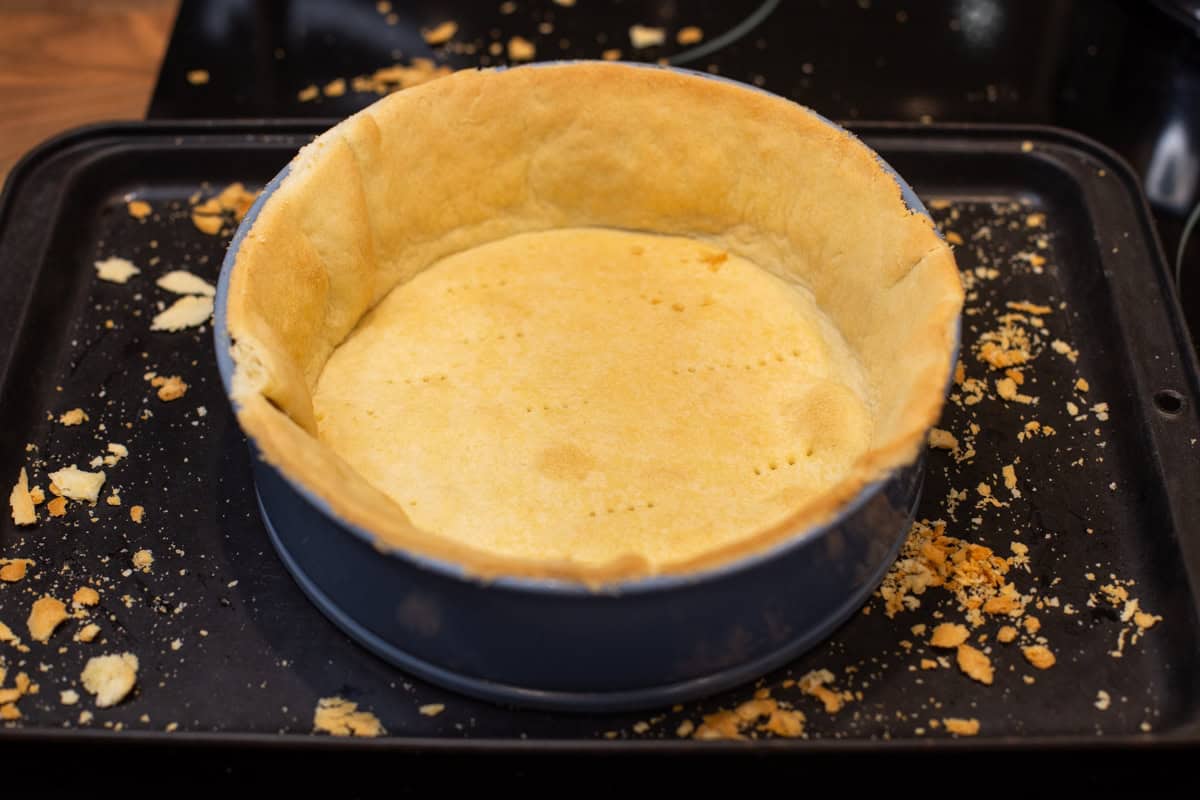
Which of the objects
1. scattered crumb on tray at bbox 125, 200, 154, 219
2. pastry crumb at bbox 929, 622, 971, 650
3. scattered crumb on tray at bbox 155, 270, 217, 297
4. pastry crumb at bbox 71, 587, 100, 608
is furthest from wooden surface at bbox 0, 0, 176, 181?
pastry crumb at bbox 929, 622, 971, 650

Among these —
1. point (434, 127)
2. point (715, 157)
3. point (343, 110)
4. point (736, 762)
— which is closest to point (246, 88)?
point (343, 110)

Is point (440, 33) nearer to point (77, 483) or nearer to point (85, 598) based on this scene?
point (77, 483)

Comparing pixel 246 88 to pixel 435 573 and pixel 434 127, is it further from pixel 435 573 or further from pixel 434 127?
pixel 435 573

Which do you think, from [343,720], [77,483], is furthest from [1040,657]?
[77,483]

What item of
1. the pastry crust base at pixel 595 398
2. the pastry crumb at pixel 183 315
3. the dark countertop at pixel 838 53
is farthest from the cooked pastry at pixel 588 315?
the dark countertop at pixel 838 53

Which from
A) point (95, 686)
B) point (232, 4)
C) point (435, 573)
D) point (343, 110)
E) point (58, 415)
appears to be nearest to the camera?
point (435, 573)

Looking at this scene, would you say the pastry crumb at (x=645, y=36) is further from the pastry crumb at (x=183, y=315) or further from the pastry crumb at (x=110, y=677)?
the pastry crumb at (x=110, y=677)

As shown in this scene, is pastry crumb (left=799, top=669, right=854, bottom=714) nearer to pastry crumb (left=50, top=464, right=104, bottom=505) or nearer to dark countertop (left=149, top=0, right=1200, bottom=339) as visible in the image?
pastry crumb (left=50, top=464, right=104, bottom=505)
